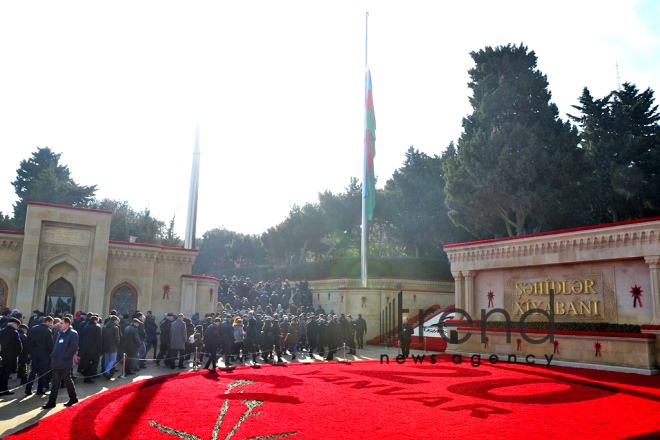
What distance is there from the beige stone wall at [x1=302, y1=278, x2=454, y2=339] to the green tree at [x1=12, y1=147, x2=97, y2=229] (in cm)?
3108

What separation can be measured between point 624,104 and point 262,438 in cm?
3729

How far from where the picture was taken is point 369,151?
29094 mm

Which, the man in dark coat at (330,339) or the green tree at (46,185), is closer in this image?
the man in dark coat at (330,339)

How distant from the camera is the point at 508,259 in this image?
2036 cm

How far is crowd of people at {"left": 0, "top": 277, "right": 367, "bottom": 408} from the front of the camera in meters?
11.0

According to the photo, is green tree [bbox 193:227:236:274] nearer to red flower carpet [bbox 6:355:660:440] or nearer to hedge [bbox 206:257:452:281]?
hedge [bbox 206:257:452:281]

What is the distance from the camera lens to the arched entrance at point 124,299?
22500 millimetres

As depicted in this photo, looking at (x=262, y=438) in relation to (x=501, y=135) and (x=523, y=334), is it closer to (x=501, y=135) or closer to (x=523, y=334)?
(x=523, y=334)

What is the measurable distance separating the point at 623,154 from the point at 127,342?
32619 mm

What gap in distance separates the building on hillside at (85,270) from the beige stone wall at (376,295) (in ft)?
27.4

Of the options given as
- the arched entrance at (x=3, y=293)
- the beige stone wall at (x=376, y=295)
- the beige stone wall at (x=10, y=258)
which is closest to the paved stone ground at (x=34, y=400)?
the arched entrance at (x=3, y=293)

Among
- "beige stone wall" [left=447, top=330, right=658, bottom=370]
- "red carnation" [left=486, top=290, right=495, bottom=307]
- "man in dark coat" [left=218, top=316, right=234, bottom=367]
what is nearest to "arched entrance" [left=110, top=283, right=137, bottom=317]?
"man in dark coat" [left=218, top=316, right=234, bottom=367]

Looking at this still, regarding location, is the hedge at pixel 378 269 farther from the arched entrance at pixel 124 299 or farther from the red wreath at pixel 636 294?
the red wreath at pixel 636 294

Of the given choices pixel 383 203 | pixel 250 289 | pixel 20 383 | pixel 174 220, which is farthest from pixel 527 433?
pixel 174 220
